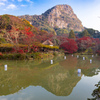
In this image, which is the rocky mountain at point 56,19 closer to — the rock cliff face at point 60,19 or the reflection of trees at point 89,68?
the rock cliff face at point 60,19

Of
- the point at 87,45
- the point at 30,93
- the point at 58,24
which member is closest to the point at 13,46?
the point at 30,93

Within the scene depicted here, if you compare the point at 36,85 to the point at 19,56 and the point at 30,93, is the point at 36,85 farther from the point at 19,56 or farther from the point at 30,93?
the point at 19,56

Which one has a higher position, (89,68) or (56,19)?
(56,19)

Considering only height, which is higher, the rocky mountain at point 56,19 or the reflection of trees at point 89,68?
the rocky mountain at point 56,19

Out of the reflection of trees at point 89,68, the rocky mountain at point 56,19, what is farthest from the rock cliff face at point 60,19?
the reflection of trees at point 89,68

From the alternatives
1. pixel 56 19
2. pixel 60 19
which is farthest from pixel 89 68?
pixel 60 19

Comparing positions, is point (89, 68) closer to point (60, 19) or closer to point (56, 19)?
point (56, 19)

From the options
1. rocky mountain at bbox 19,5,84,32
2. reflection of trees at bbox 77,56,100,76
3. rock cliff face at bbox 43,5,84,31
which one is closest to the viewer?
reflection of trees at bbox 77,56,100,76

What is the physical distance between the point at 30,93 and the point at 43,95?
0.56m

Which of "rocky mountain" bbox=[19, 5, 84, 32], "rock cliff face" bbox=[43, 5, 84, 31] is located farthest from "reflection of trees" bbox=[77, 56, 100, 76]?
"rock cliff face" bbox=[43, 5, 84, 31]

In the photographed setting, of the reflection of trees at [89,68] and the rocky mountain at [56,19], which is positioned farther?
the rocky mountain at [56,19]

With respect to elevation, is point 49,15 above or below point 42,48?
above

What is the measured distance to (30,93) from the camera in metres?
4.66

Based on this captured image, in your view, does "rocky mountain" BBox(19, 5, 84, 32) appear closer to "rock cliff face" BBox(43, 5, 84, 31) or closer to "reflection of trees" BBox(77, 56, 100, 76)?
"rock cliff face" BBox(43, 5, 84, 31)
